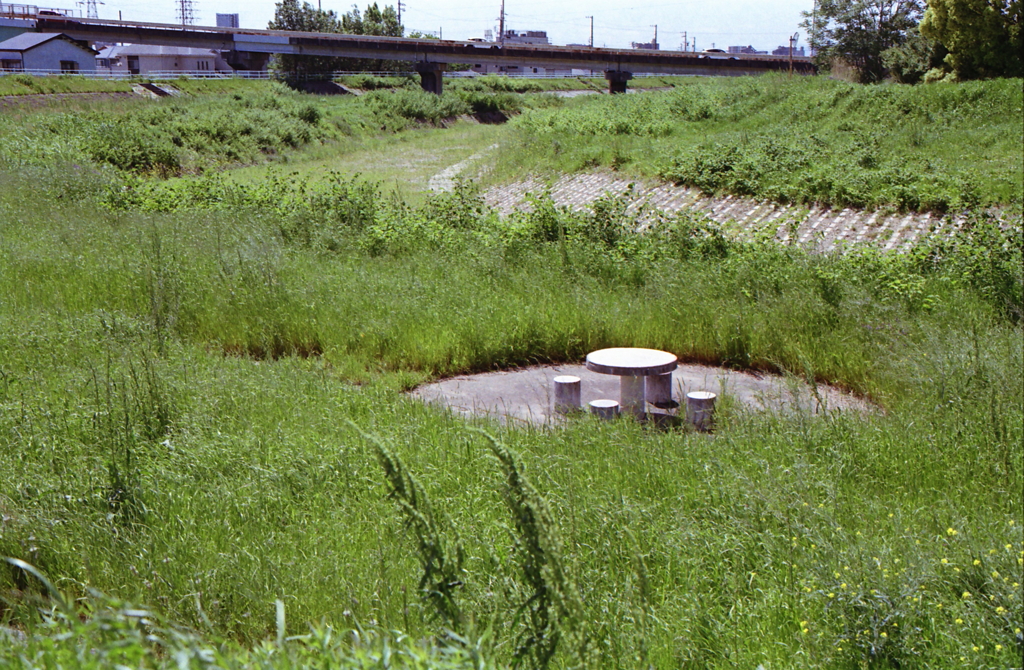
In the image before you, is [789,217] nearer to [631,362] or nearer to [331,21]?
[631,362]

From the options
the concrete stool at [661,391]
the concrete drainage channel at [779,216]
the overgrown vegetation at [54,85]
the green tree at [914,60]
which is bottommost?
the concrete stool at [661,391]

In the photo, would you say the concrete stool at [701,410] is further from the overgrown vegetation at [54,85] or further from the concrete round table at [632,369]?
the overgrown vegetation at [54,85]

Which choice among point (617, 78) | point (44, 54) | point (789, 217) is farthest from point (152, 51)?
point (789, 217)

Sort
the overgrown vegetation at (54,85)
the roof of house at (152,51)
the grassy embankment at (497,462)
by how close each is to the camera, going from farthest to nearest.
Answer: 1. the roof of house at (152,51)
2. the overgrown vegetation at (54,85)
3. the grassy embankment at (497,462)

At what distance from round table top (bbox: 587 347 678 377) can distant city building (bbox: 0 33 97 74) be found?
193 ft

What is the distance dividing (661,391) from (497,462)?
3.75 m

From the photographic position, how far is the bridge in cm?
6169

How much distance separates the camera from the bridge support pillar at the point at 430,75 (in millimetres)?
66625

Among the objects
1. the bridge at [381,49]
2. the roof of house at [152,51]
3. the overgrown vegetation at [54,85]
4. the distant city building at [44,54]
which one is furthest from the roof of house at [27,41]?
the roof of house at [152,51]

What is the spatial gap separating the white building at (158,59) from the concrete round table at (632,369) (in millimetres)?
81051

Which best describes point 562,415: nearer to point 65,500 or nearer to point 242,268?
point 65,500

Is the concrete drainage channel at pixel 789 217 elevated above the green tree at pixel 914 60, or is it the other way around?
the green tree at pixel 914 60

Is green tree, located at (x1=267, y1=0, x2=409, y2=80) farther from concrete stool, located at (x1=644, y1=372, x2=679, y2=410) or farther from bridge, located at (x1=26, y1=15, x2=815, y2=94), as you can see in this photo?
concrete stool, located at (x1=644, y1=372, x2=679, y2=410)

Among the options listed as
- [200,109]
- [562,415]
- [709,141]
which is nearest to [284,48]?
[200,109]
